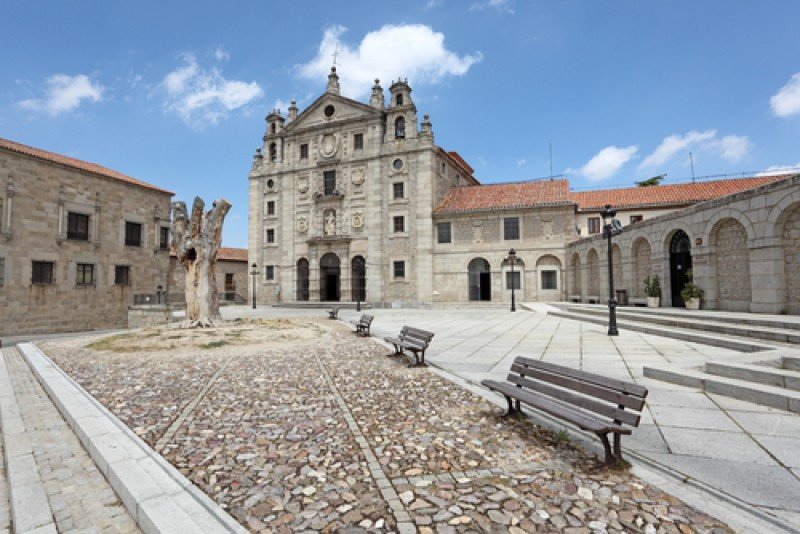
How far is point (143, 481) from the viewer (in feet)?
10.5

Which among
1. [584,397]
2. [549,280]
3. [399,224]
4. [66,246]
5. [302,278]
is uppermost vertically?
[399,224]

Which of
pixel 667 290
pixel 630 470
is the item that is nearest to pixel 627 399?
pixel 630 470

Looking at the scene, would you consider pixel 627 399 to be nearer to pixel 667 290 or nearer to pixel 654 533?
pixel 654 533

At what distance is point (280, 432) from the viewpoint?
4480 millimetres

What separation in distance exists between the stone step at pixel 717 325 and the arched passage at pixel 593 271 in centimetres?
820

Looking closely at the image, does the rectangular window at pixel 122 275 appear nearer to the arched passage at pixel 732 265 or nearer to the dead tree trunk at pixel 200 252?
the dead tree trunk at pixel 200 252

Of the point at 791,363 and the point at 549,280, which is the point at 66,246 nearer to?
the point at 549,280

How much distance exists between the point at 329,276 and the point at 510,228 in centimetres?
1612

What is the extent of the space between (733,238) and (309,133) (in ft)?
102

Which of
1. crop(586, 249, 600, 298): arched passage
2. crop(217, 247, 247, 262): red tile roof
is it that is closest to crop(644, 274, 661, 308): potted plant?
crop(586, 249, 600, 298): arched passage

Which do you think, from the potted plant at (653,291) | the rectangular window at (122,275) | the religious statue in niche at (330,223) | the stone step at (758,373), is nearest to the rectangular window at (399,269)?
the religious statue in niche at (330,223)

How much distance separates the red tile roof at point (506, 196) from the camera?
29.1 m

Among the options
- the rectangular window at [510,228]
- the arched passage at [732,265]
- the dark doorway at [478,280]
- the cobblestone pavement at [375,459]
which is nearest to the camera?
the cobblestone pavement at [375,459]

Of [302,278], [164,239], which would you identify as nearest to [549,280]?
[302,278]
